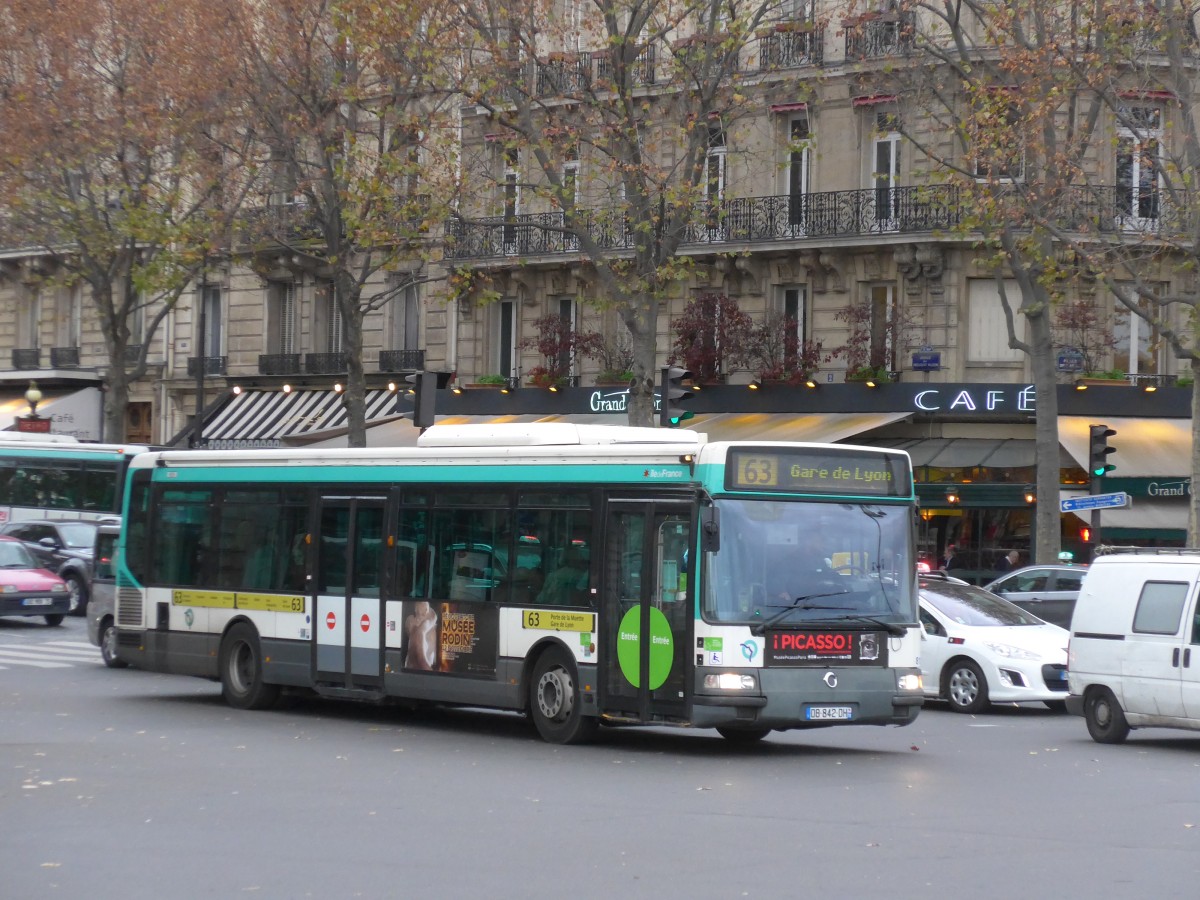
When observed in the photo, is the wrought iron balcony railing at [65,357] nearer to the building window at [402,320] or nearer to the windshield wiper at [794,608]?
the building window at [402,320]

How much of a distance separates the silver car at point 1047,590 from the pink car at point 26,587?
15.7 metres

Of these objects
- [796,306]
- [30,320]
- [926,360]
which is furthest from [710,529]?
[30,320]

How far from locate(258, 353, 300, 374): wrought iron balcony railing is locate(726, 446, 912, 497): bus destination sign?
33817mm

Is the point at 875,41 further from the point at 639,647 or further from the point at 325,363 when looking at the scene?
the point at 639,647

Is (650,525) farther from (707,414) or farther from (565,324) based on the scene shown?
(565,324)

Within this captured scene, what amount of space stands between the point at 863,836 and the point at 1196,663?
21.6 feet

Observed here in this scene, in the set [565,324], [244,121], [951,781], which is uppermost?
[244,121]

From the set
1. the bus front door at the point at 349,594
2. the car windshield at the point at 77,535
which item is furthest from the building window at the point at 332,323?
the bus front door at the point at 349,594

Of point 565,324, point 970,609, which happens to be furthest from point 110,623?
point 565,324

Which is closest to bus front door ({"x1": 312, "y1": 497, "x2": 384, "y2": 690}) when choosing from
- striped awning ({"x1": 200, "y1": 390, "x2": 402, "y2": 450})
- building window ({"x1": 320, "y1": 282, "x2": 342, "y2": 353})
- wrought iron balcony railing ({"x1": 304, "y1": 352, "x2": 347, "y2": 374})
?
striped awning ({"x1": 200, "y1": 390, "x2": 402, "y2": 450})

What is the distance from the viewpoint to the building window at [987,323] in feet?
120

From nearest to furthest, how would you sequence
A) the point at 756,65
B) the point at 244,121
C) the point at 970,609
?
1. the point at 970,609
2. the point at 244,121
3. the point at 756,65

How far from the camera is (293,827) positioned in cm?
1065

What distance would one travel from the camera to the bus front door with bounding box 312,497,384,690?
57.9 feet
